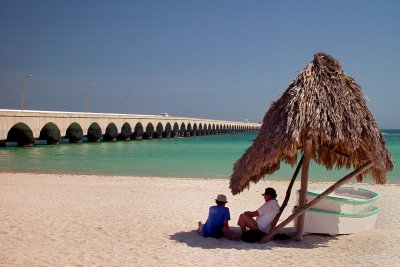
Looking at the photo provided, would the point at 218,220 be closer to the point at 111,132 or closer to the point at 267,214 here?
the point at 267,214

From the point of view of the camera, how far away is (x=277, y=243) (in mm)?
7277

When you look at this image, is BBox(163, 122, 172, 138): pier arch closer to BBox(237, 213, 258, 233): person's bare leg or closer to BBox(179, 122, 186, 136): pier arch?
BBox(179, 122, 186, 136): pier arch

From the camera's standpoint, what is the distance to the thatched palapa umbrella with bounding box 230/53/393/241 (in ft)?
21.4

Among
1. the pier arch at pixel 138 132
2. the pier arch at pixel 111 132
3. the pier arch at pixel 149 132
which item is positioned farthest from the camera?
the pier arch at pixel 149 132

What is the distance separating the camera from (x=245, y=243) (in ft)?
23.6

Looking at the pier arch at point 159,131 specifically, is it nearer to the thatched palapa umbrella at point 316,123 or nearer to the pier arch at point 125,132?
the pier arch at point 125,132

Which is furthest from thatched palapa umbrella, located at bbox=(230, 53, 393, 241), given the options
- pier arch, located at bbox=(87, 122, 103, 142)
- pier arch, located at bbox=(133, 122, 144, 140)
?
pier arch, located at bbox=(133, 122, 144, 140)

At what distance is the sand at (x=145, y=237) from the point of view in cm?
629

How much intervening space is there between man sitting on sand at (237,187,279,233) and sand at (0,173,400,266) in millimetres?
327

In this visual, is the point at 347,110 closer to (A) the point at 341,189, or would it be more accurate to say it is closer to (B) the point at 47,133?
(A) the point at 341,189

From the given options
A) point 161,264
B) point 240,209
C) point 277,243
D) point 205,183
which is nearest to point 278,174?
point 205,183

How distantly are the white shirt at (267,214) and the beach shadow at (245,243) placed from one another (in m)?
0.26

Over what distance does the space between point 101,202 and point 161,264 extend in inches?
231

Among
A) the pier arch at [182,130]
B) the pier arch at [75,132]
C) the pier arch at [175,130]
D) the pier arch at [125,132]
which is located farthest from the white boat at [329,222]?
the pier arch at [182,130]
